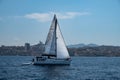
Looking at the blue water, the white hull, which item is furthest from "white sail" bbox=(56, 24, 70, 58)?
the blue water

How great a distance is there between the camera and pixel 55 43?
97.1 metres

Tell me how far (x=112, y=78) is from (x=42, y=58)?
127 feet

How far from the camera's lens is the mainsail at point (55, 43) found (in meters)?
96.3

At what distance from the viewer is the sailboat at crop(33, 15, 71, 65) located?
9544cm

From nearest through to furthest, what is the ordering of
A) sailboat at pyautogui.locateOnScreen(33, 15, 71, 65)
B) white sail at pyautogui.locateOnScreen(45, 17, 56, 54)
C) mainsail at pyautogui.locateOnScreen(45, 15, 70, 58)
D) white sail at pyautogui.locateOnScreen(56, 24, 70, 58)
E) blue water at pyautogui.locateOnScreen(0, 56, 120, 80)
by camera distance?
blue water at pyautogui.locateOnScreen(0, 56, 120, 80) < sailboat at pyautogui.locateOnScreen(33, 15, 71, 65) < white sail at pyautogui.locateOnScreen(56, 24, 70, 58) < mainsail at pyautogui.locateOnScreen(45, 15, 70, 58) < white sail at pyautogui.locateOnScreen(45, 17, 56, 54)

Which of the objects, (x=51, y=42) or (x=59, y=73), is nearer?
(x=59, y=73)

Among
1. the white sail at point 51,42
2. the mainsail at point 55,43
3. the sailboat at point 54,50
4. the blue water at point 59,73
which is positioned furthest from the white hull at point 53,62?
the blue water at point 59,73

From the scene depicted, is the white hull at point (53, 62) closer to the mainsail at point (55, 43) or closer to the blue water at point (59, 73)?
the mainsail at point (55, 43)

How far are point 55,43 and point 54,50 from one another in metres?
1.81

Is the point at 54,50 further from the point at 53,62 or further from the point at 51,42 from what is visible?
the point at 53,62

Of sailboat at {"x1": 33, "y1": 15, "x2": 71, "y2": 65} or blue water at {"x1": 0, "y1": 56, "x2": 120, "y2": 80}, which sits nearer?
blue water at {"x1": 0, "y1": 56, "x2": 120, "y2": 80}

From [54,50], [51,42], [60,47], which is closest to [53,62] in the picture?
[54,50]

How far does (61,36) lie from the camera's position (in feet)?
322

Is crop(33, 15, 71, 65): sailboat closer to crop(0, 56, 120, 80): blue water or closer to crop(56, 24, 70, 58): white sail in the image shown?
crop(56, 24, 70, 58): white sail
